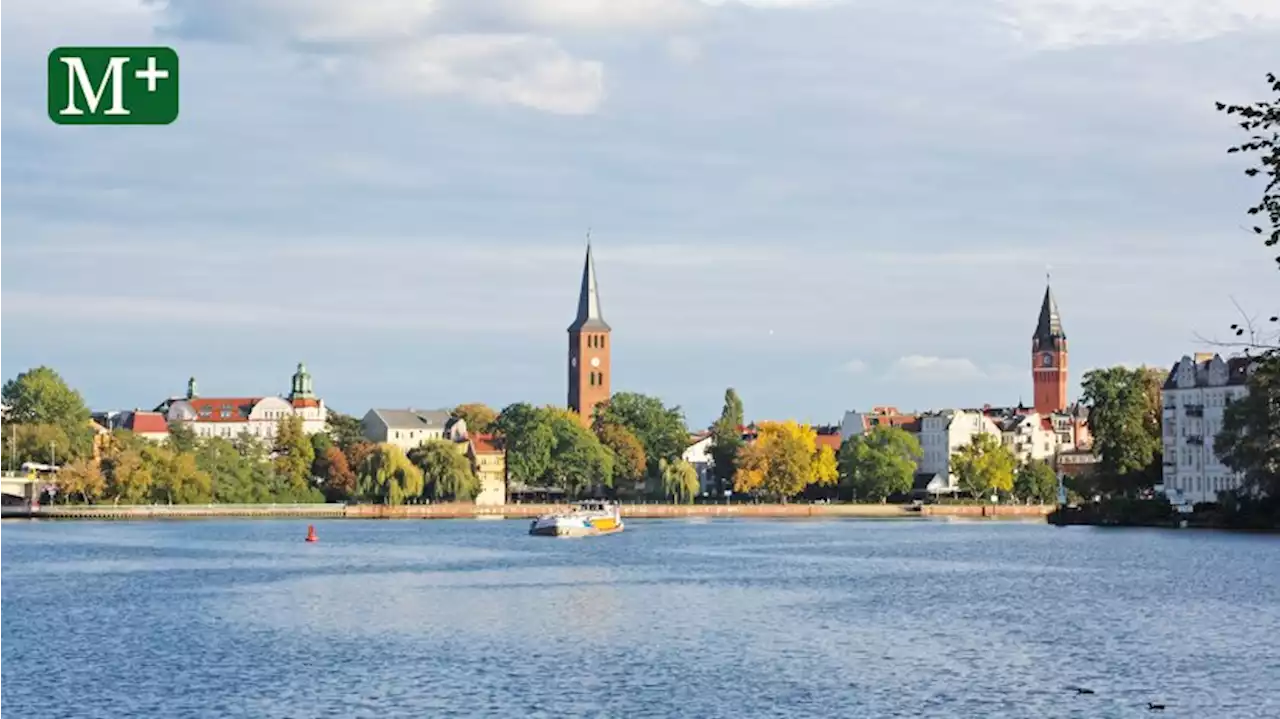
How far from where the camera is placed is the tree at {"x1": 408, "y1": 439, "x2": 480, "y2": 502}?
579 feet

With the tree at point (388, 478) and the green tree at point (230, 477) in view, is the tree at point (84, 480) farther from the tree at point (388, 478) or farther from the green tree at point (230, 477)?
the tree at point (388, 478)

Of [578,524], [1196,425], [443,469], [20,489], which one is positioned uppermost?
[1196,425]

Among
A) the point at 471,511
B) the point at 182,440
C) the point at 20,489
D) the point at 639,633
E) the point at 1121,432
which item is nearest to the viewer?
the point at 639,633

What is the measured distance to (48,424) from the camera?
607 ft

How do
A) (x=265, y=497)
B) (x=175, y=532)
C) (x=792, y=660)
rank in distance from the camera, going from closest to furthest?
(x=792, y=660) < (x=175, y=532) < (x=265, y=497)

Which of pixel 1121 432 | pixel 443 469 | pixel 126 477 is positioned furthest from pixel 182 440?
pixel 1121 432

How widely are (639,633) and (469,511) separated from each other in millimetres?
126115

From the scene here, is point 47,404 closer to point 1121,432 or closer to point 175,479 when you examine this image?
point 175,479

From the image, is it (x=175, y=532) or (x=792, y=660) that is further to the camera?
(x=175, y=532)

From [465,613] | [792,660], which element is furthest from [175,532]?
[792,660]

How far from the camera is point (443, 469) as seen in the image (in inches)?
6964

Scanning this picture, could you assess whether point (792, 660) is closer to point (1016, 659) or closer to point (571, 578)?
point (1016, 659)

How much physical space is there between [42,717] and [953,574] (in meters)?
51.2

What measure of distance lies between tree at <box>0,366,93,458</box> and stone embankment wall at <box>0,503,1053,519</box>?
1950cm
